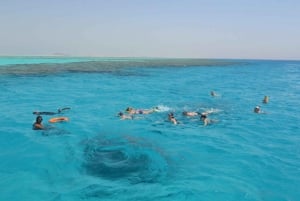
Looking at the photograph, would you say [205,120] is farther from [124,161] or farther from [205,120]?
[124,161]

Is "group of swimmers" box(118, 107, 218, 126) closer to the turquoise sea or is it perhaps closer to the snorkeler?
the snorkeler

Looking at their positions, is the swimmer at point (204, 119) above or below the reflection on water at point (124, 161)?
above

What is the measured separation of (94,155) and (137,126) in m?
5.13

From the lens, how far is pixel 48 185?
9.62 meters

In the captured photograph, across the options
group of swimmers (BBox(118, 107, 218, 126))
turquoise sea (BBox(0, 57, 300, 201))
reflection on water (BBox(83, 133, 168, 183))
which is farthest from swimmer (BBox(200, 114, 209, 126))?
reflection on water (BBox(83, 133, 168, 183))

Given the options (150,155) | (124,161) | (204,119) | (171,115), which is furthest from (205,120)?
(124,161)

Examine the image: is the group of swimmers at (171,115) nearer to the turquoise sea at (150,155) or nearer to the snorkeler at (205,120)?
the snorkeler at (205,120)

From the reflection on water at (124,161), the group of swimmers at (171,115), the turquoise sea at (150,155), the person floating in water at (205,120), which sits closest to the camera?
the turquoise sea at (150,155)

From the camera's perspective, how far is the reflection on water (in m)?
9.74

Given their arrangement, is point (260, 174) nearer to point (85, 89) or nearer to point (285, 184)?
point (285, 184)

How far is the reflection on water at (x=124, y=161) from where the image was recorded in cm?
974

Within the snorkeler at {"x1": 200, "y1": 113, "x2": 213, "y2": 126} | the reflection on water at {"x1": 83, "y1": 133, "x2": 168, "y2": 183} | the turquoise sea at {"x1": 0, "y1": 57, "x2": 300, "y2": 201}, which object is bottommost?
the turquoise sea at {"x1": 0, "y1": 57, "x2": 300, "y2": 201}

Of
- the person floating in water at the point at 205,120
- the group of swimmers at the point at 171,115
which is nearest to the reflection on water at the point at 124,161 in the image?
the group of swimmers at the point at 171,115

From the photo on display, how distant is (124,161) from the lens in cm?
1071
